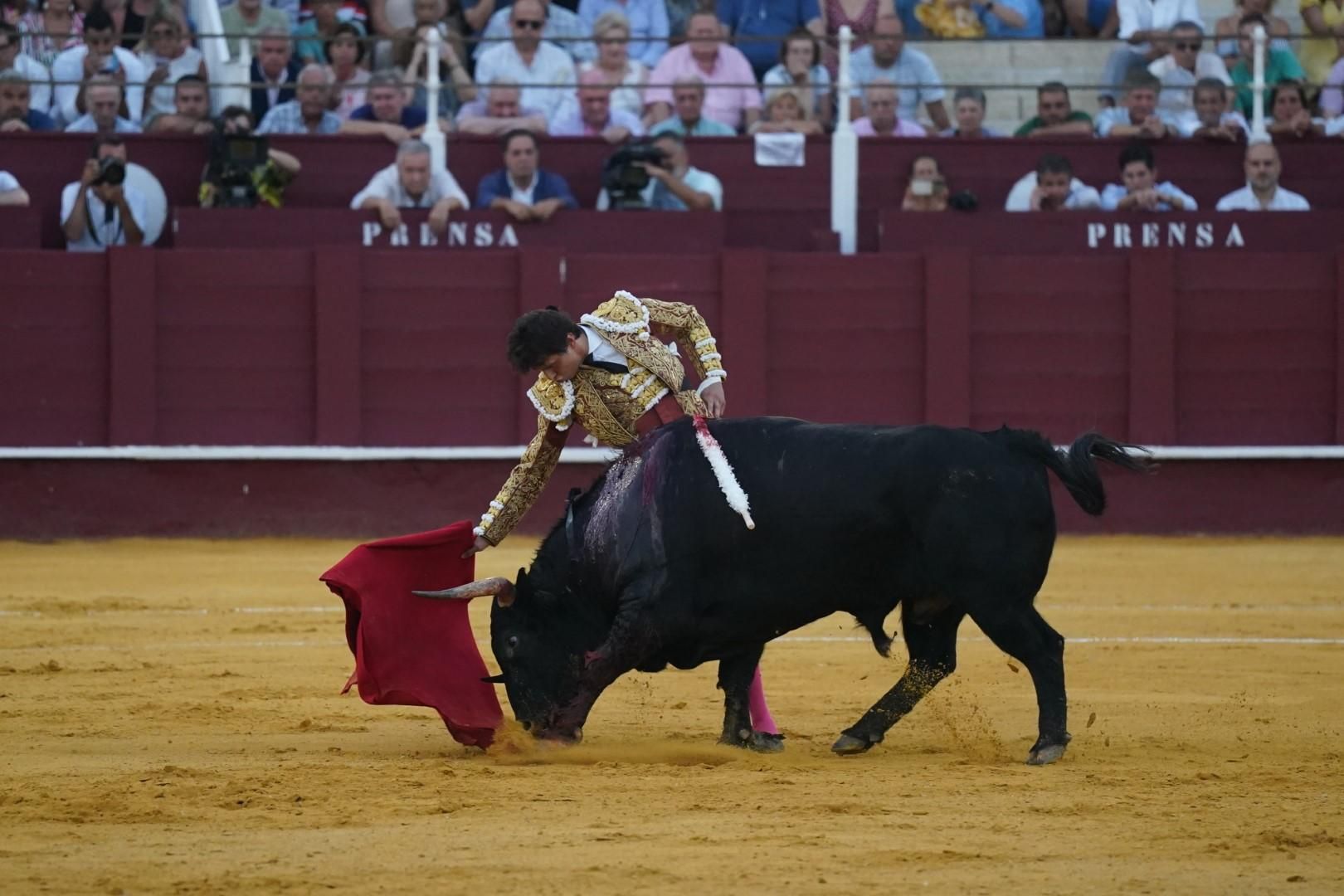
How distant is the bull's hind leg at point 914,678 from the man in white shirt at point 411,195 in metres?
5.33

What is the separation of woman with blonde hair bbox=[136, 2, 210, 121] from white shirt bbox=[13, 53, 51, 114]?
488mm

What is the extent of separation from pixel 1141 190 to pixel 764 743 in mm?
5921

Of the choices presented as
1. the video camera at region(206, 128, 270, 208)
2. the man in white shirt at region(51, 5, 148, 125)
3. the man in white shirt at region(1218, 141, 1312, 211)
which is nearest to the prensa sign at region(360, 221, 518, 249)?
the video camera at region(206, 128, 270, 208)

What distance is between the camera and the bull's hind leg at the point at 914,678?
15.4ft

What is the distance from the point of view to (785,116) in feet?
33.2

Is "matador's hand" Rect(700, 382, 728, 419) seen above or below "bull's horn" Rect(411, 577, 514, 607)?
above

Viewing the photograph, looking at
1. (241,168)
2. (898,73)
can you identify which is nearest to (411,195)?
(241,168)

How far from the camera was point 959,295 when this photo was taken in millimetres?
9891

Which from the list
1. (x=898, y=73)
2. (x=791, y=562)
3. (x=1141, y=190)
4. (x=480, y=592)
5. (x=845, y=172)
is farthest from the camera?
(x=898, y=73)

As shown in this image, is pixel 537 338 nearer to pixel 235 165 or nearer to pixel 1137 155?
pixel 235 165

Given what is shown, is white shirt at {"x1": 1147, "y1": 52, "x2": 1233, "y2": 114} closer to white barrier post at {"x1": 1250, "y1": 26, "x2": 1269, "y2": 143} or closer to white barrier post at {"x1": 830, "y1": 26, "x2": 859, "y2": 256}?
white barrier post at {"x1": 1250, "y1": 26, "x2": 1269, "y2": 143}

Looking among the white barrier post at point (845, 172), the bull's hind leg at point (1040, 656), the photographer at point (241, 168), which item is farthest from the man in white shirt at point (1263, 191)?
the bull's hind leg at point (1040, 656)

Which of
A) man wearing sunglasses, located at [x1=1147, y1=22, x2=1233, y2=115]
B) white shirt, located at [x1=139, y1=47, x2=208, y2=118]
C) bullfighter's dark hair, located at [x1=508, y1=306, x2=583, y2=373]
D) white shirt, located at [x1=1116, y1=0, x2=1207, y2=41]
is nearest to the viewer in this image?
bullfighter's dark hair, located at [x1=508, y1=306, x2=583, y2=373]

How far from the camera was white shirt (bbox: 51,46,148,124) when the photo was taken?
10242mm
